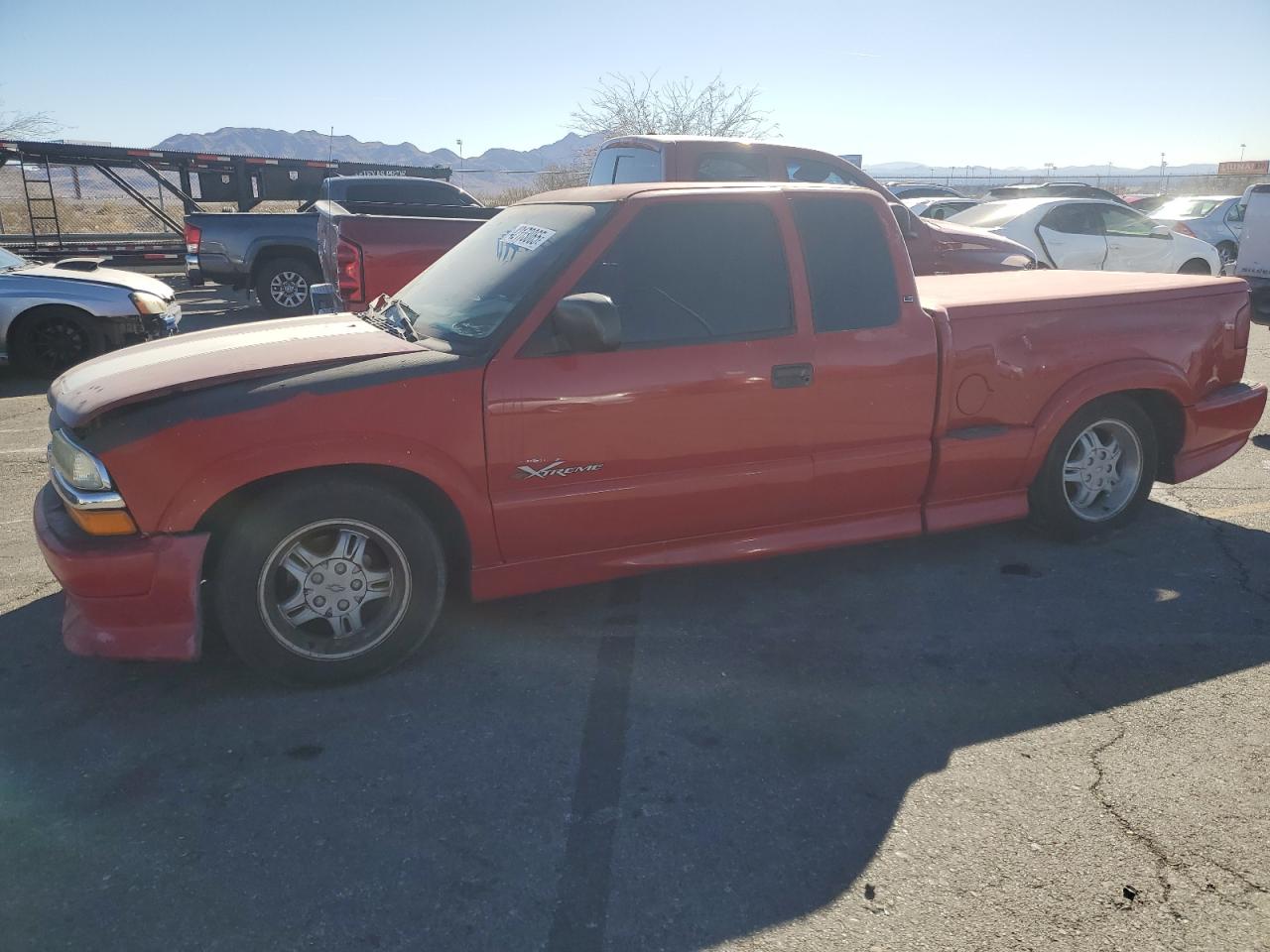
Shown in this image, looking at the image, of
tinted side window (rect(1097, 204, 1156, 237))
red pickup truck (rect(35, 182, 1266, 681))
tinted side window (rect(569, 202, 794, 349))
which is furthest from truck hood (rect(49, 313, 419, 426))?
tinted side window (rect(1097, 204, 1156, 237))

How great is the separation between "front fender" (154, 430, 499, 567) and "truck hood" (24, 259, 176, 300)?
22.2 feet

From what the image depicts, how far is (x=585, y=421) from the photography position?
12.0 ft

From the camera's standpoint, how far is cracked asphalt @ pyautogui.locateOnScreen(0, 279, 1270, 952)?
239 cm

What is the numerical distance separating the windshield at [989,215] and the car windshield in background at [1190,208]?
743 cm

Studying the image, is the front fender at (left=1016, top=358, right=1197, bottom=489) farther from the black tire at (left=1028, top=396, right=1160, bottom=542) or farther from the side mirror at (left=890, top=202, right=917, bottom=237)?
the side mirror at (left=890, top=202, right=917, bottom=237)

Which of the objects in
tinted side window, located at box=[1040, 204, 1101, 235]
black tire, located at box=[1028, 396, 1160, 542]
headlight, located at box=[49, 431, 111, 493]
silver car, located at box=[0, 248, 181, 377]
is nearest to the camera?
headlight, located at box=[49, 431, 111, 493]

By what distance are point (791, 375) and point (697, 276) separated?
578mm

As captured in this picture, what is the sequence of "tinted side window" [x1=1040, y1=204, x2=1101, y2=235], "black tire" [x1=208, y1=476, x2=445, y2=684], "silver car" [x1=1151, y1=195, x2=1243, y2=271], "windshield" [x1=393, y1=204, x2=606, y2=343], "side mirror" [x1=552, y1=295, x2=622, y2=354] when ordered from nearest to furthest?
"black tire" [x1=208, y1=476, x2=445, y2=684] < "side mirror" [x1=552, y1=295, x2=622, y2=354] < "windshield" [x1=393, y1=204, x2=606, y2=343] < "tinted side window" [x1=1040, y1=204, x2=1101, y2=235] < "silver car" [x1=1151, y1=195, x2=1243, y2=271]

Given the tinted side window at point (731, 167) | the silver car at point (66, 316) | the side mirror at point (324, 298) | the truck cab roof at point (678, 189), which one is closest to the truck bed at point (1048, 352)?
the truck cab roof at point (678, 189)

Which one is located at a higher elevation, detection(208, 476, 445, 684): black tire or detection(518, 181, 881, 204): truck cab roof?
detection(518, 181, 881, 204): truck cab roof

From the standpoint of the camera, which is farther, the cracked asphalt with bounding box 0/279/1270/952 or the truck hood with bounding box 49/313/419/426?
the truck hood with bounding box 49/313/419/426

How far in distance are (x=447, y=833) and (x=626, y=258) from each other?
2298 mm

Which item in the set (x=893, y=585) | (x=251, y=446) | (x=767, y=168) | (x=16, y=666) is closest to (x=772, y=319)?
(x=893, y=585)

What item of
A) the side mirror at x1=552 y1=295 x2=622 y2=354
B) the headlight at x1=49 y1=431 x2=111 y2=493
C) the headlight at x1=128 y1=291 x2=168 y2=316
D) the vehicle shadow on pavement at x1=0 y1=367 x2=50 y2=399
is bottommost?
the vehicle shadow on pavement at x1=0 y1=367 x2=50 y2=399
